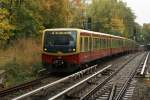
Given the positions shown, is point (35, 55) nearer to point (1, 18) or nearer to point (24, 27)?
point (1, 18)

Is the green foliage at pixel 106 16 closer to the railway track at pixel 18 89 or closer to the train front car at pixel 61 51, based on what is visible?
the train front car at pixel 61 51

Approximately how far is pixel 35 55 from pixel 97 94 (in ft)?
40.7

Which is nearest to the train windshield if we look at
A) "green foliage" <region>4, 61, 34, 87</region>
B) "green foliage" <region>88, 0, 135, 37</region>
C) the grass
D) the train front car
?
the train front car

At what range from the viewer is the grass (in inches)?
822

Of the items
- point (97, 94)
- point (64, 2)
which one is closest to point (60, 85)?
point (97, 94)

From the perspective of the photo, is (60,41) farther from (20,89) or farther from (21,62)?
(20,89)

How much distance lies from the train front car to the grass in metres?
1.08

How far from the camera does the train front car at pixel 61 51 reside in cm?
2297

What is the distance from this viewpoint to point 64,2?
137 ft

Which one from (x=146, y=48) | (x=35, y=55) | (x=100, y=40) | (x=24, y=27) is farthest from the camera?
(x=146, y=48)

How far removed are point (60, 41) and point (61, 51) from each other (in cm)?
59

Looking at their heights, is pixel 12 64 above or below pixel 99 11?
below

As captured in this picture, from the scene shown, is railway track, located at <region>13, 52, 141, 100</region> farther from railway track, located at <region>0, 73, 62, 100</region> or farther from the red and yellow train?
the red and yellow train

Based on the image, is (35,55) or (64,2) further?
(64,2)
